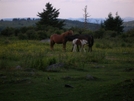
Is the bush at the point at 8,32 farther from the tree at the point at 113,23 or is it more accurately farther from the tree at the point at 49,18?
the tree at the point at 113,23

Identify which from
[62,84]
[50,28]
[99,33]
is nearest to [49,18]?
[50,28]

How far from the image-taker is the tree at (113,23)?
47438 millimetres

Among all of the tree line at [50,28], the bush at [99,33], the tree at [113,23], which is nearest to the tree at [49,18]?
the tree line at [50,28]

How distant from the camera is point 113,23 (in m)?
48.2

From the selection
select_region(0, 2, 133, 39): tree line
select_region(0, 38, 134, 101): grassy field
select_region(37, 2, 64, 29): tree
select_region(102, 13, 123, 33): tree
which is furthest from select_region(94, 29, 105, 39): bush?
select_region(0, 38, 134, 101): grassy field

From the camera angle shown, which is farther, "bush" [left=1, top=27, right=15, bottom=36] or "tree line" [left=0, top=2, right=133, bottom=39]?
"bush" [left=1, top=27, right=15, bottom=36]

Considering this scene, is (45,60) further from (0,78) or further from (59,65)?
(0,78)

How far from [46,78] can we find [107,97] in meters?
3.76

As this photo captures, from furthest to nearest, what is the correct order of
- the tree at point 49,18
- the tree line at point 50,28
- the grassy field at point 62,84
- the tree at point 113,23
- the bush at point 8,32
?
the tree at point 49,18
the tree at point 113,23
the bush at point 8,32
the tree line at point 50,28
the grassy field at point 62,84

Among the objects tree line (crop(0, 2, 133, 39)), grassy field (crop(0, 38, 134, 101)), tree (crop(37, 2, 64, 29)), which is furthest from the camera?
tree (crop(37, 2, 64, 29))

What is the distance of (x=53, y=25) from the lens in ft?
171

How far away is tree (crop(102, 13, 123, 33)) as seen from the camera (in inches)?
1868

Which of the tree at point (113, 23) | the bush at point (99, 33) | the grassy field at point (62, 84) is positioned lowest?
the grassy field at point (62, 84)

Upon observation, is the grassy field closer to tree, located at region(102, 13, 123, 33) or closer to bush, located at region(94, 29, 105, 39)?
bush, located at region(94, 29, 105, 39)
